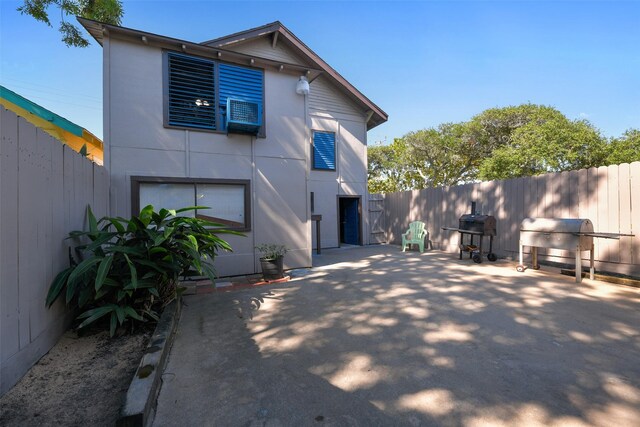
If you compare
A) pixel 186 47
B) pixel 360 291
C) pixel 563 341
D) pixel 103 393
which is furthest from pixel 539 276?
pixel 186 47

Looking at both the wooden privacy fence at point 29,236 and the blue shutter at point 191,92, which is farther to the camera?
the blue shutter at point 191,92

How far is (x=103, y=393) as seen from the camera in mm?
1961

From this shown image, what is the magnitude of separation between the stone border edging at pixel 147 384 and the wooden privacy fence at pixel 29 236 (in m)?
0.82

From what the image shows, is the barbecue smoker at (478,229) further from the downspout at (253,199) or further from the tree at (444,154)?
the tree at (444,154)

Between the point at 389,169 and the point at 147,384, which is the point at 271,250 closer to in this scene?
the point at 147,384

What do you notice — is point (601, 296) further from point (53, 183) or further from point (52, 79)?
point (52, 79)

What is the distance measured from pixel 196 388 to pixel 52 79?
39.9ft

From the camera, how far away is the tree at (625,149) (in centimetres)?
1304

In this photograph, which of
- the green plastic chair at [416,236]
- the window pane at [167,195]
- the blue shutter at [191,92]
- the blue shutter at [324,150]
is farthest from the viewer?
the blue shutter at [324,150]

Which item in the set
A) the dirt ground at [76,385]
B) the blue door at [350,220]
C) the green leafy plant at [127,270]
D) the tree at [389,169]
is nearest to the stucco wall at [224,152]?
the green leafy plant at [127,270]

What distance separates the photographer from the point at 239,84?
6047mm

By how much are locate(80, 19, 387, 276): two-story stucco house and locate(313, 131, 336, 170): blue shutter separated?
156 inches

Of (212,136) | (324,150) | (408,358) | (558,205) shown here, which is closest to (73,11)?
(212,136)

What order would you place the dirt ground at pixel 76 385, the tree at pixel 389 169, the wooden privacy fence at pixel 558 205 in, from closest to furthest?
the dirt ground at pixel 76 385 < the wooden privacy fence at pixel 558 205 < the tree at pixel 389 169
